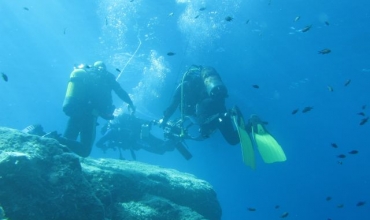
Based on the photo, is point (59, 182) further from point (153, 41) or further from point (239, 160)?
point (239, 160)

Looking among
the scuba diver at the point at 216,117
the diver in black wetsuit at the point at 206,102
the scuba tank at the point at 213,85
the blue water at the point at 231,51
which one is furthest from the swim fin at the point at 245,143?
the blue water at the point at 231,51

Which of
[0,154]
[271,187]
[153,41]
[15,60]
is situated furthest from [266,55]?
[271,187]

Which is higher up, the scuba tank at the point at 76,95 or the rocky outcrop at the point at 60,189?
the scuba tank at the point at 76,95

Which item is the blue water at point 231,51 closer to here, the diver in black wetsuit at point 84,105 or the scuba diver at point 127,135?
the scuba diver at point 127,135

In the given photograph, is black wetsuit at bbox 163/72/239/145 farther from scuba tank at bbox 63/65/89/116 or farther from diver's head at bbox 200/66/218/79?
scuba tank at bbox 63/65/89/116

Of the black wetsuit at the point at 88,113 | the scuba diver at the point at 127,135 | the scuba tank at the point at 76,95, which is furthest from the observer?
the scuba diver at the point at 127,135

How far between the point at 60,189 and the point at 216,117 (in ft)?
14.7

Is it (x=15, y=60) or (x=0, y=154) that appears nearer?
(x=0, y=154)

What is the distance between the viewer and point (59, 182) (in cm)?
428

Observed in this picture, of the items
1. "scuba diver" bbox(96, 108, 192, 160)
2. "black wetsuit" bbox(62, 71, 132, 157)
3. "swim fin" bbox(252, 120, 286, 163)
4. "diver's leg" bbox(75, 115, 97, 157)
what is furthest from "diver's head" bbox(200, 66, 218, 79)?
"scuba diver" bbox(96, 108, 192, 160)

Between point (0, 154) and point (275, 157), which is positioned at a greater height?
point (275, 157)

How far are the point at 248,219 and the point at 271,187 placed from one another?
474 inches

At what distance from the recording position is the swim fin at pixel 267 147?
607cm

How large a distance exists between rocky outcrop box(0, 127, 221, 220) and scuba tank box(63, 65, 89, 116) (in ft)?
8.42
